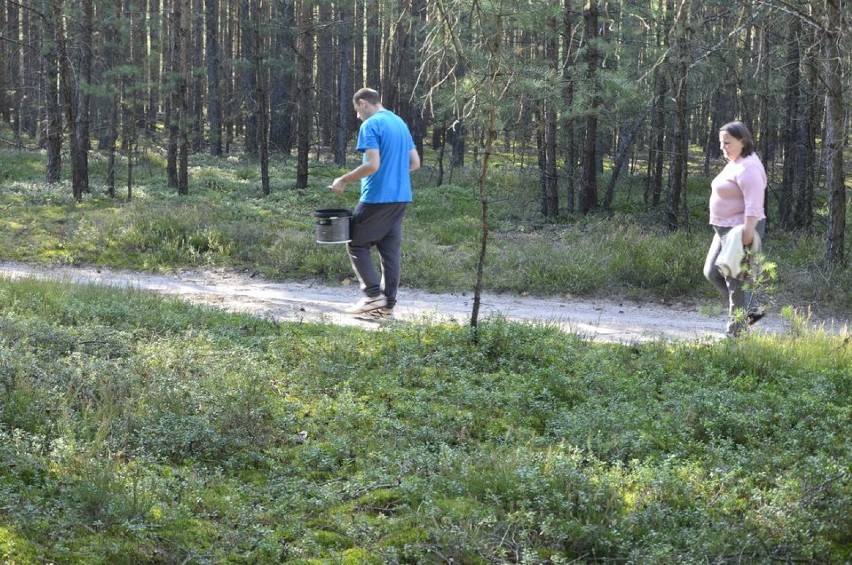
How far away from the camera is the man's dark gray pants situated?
874 centimetres

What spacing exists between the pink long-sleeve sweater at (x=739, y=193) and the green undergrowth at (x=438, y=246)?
3.25 meters

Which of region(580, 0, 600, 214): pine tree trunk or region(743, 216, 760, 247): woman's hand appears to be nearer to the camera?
region(743, 216, 760, 247): woman's hand

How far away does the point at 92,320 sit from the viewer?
8.15 metres

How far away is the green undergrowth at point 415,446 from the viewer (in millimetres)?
4324

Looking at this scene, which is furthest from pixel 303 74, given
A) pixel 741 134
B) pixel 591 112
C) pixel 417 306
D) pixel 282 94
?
pixel 282 94

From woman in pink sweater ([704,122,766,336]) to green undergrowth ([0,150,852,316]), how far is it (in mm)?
3027

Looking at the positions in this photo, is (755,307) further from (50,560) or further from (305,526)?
(50,560)

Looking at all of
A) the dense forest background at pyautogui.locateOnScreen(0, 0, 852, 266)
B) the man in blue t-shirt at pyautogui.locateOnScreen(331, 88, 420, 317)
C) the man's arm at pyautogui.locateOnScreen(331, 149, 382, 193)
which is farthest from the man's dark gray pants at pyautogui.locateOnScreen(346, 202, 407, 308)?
the dense forest background at pyautogui.locateOnScreen(0, 0, 852, 266)

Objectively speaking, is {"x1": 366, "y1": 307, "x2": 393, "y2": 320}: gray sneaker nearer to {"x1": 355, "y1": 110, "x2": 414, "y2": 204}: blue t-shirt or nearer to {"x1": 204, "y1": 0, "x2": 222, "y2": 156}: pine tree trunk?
{"x1": 355, "y1": 110, "x2": 414, "y2": 204}: blue t-shirt

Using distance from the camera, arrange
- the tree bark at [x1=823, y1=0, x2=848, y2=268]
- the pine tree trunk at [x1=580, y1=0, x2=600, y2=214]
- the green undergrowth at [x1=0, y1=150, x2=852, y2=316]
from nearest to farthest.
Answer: the tree bark at [x1=823, y1=0, x2=848, y2=268] → the green undergrowth at [x1=0, y1=150, x2=852, y2=316] → the pine tree trunk at [x1=580, y1=0, x2=600, y2=214]

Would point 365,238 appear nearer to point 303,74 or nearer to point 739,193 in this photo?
point 739,193

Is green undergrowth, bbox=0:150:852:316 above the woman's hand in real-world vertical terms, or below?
below

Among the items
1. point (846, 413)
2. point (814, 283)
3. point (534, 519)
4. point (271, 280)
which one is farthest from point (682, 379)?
point (271, 280)

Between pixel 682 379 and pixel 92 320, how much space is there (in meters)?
5.43
